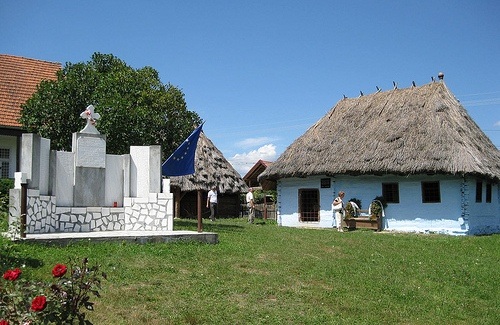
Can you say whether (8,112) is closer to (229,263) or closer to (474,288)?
(229,263)

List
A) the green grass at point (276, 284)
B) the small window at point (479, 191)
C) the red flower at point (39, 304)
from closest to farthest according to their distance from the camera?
the red flower at point (39, 304) < the green grass at point (276, 284) < the small window at point (479, 191)

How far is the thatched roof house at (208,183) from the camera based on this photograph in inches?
1108

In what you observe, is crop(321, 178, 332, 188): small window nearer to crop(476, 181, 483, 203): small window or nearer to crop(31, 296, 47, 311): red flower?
crop(476, 181, 483, 203): small window

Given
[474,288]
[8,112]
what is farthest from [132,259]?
[8,112]

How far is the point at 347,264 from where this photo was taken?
10.8m

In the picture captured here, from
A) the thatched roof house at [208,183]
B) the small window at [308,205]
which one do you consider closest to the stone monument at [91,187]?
Answer: the small window at [308,205]

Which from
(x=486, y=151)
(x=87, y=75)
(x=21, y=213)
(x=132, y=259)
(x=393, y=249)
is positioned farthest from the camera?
(x=486, y=151)

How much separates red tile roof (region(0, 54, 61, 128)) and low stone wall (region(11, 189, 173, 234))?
10.8 m

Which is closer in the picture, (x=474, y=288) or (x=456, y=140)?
(x=474, y=288)

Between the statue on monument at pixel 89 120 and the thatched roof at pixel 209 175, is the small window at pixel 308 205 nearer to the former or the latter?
the thatched roof at pixel 209 175

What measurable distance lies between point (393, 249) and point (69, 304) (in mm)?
10700

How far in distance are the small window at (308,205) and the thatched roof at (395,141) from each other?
1442 mm

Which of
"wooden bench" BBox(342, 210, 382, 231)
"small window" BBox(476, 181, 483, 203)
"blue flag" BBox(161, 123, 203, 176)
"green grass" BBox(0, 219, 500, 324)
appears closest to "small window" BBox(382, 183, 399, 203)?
"wooden bench" BBox(342, 210, 382, 231)

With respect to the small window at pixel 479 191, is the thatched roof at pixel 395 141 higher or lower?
higher
